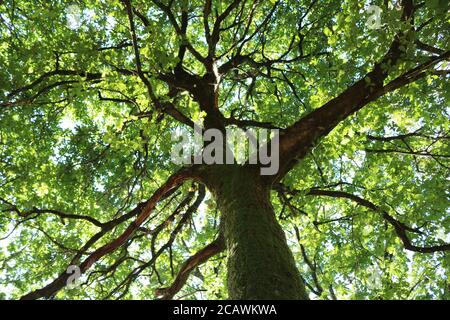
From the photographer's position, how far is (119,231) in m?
8.05

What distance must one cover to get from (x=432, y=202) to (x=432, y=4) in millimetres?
4100

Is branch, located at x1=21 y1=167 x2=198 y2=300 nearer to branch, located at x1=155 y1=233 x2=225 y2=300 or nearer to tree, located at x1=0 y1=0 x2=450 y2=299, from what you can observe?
tree, located at x1=0 y1=0 x2=450 y2=299

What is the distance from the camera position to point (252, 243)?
11.1 feet

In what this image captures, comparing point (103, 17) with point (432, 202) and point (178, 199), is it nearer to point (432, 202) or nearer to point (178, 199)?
point (178, 199)

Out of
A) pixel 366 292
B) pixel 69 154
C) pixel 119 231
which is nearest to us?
pixel 366 292

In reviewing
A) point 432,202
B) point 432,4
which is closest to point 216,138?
Answer: point 432,4

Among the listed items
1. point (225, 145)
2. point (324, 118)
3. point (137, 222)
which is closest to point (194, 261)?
point (137, 222)

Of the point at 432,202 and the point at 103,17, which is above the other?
the point at 103,17

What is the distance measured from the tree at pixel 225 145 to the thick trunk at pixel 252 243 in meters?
0.02

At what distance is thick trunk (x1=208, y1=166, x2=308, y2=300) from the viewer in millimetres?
2955

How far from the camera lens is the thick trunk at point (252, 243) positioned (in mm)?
2955

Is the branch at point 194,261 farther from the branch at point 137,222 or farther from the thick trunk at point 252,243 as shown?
the branch at point 137,222

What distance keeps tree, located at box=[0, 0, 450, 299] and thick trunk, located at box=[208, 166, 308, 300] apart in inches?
0.9
